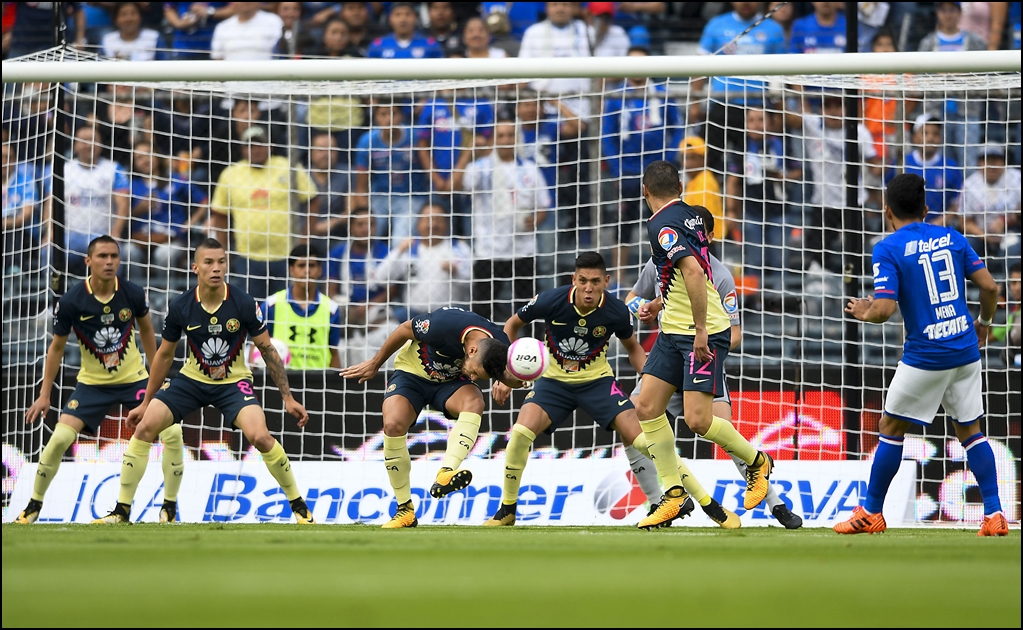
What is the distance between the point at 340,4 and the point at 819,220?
6160mm

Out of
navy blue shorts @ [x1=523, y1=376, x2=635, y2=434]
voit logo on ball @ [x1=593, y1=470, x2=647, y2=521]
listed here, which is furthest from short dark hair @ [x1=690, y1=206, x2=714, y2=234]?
voit logo on ball @ [x1=593, y1=470, x2=647, y2=521]

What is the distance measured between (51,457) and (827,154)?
7196 mm

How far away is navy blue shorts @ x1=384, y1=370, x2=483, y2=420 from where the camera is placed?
819 centimetres

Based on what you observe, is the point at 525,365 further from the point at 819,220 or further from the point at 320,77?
the point at 819,220

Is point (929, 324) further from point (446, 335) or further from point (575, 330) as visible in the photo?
point (446, 335)

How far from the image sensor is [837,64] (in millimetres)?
7492

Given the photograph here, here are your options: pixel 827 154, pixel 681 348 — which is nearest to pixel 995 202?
pixel 827 154

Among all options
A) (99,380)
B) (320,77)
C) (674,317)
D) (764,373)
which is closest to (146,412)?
(99,380)

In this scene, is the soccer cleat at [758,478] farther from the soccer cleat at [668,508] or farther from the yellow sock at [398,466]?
the yellow sock at [398,466]

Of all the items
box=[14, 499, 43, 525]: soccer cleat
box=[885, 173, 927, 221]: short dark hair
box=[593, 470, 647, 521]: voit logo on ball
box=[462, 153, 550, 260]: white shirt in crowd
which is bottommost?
box=[593, 470, 647, 521]: voit logo on ball

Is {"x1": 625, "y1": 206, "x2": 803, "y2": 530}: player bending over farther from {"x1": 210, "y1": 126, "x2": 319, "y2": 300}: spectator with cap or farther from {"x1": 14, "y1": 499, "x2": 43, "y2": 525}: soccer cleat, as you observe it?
{"x1": 14, "y1": 499, "x2": 43, "y2": 525}: soccer cleat

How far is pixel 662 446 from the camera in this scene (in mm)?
7434

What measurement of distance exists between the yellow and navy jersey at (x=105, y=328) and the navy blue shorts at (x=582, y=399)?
116 inches

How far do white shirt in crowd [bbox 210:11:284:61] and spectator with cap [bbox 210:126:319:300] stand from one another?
2.36 meters
